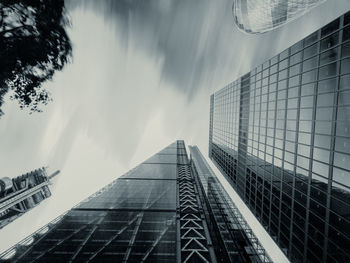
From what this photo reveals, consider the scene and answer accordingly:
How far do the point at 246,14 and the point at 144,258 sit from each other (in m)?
48.1

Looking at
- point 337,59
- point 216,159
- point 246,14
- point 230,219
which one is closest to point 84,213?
point 230,219

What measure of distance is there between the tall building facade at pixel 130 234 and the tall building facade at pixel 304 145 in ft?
26.9

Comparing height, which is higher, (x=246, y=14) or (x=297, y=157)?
(x=246, y=14)

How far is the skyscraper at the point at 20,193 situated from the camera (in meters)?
54.7

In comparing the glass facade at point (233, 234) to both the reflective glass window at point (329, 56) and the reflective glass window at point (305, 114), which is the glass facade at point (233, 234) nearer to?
A: the reflective glass window at point (305, 114)

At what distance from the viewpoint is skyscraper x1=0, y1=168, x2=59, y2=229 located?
54.7 metres

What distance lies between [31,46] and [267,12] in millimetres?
40363

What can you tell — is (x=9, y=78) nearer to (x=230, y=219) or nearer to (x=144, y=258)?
(x=144, y=258)

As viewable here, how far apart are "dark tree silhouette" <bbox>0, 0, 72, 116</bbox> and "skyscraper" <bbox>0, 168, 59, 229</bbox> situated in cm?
6236

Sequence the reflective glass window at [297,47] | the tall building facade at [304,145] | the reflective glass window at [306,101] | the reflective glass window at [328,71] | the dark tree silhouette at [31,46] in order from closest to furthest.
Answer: the dark tree silhouette at [31,46]
the tall building facade at [304,145]
the reflective glass window at [328,71]
the reflective glass window at [306,101]
the reflective glass window at [297,47]

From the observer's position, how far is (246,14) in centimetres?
3878

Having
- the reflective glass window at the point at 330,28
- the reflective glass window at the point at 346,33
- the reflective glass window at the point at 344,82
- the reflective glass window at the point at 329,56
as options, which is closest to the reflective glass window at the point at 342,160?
the reflective glass window at the point at 344,82

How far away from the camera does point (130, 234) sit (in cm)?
2016

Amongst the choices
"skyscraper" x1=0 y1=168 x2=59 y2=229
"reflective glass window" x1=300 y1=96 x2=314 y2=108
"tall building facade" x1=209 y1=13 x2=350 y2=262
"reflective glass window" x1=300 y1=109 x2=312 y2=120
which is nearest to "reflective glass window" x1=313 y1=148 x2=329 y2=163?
"tall building facade" x1=209 y1=13 x2=350 y2=262
